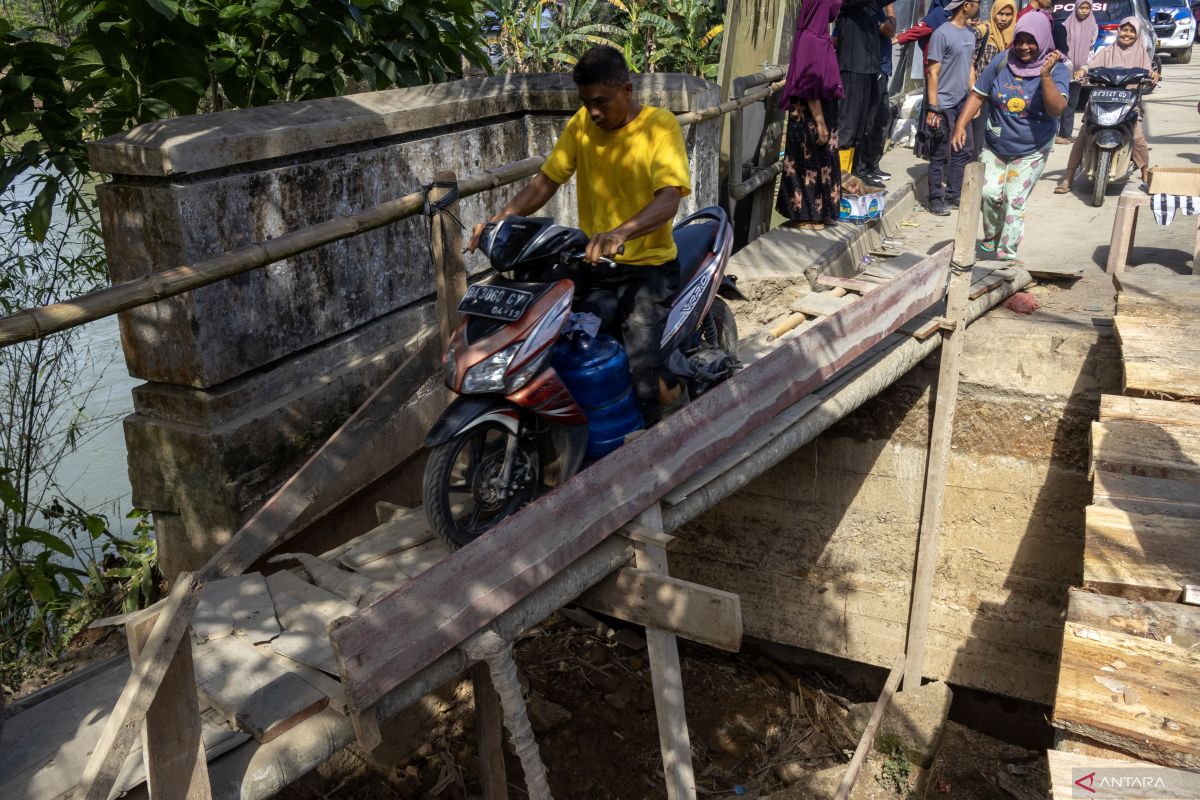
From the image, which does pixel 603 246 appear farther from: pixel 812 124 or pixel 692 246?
pixel 812 124

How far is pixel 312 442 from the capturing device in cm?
460

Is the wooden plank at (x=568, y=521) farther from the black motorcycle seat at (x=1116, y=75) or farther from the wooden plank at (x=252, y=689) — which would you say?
the black motorcycle seat at (x=1116, y=75)

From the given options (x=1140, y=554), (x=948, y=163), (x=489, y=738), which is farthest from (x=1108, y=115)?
(x=489, y=738)

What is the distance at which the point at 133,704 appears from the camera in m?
2.25

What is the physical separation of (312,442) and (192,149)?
4.48 ft

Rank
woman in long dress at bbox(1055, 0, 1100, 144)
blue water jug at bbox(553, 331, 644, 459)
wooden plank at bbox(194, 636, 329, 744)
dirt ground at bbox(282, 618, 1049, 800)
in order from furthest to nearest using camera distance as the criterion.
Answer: woman in long dress at bbox(1055, 0, 1100, 144) < dirt ground at bbox(282, 618, 1049, 800) < blue water jug at bbox(553, 331, 644, 459) < wooden plank at bbox(194, 636, 329, 744)

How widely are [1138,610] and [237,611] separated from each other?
8.67 feet

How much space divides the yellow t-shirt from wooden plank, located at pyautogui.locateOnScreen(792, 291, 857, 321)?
6.23 feet

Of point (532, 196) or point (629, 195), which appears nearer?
point (629, 195)

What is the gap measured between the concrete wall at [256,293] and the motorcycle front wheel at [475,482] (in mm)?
873

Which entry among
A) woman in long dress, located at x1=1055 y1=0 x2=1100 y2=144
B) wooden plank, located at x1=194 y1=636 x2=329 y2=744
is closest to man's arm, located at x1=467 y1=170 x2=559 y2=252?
wooden plank, located at x1=194 y1=636 x2=329 y2=744

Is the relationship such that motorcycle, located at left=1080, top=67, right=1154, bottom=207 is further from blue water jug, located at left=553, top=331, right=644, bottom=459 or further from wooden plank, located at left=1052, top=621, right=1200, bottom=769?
wooden plank, located at left=1052, top=621, right=1200, bottom=769

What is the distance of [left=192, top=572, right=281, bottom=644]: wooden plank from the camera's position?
9.93 ft

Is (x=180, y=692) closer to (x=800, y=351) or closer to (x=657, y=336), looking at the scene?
(x=657, y=336)
